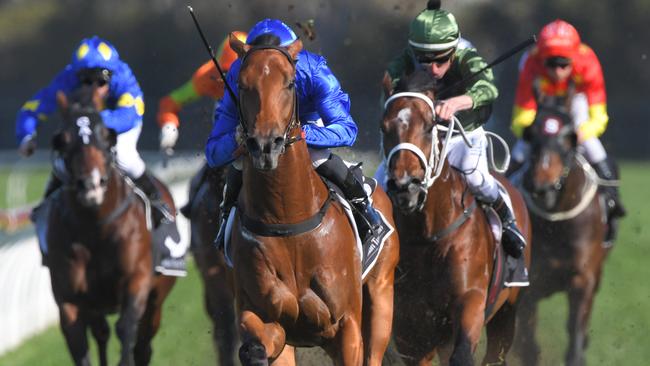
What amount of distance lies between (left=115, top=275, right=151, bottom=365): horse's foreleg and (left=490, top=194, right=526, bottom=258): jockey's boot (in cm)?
227

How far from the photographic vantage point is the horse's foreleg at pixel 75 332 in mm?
7945

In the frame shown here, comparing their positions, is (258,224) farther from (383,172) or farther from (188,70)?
(188,70)

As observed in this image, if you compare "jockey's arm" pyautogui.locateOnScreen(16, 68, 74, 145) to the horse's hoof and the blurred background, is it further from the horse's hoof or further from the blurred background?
the horse's hoof

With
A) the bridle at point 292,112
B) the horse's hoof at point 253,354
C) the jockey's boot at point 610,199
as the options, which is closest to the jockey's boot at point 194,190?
the jockey's boot at point 610,199

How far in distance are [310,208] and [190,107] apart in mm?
21624

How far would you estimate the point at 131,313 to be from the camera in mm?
8398

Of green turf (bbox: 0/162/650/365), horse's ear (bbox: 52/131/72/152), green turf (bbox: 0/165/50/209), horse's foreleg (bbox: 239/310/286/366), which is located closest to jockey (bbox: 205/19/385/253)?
horse's foreleg (bbox: 239/310/286/366)

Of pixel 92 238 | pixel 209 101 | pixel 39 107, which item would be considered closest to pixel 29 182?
pixel 209 101

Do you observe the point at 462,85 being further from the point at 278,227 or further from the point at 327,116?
the point at 278,227

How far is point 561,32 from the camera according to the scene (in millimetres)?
9555

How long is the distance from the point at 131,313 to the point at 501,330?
2.15 metres

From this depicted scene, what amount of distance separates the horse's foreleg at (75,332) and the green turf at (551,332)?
1.54m

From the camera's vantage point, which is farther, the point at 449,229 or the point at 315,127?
the point at 449,229

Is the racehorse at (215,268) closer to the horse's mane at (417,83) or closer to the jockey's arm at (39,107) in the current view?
the jockey's arm at (39,107)
